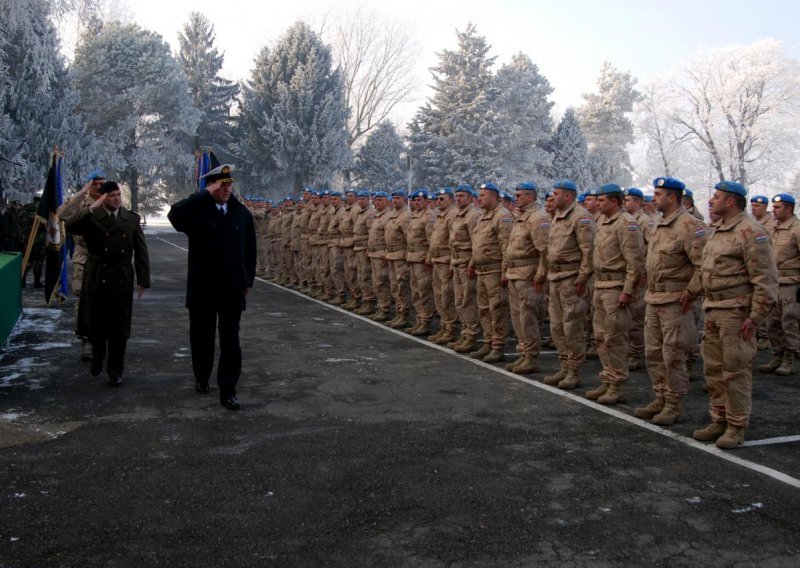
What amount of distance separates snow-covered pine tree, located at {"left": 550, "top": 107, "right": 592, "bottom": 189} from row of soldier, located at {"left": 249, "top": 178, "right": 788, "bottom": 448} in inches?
1437

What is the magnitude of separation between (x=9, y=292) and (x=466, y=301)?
6009mm

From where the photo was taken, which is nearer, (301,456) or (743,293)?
(301,456)

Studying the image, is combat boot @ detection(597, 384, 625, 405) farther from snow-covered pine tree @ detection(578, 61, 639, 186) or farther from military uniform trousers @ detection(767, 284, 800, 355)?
snow-covered pine tree @ detection(578, 61, 639, 186)

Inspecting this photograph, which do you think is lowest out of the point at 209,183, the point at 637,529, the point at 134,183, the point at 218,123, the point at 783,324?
the point at 637,529

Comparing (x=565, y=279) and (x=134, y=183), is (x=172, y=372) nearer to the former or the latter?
(x=565, y=279)

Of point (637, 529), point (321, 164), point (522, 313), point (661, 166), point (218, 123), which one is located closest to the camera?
point (637, 529)

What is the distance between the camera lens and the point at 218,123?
2055 inches

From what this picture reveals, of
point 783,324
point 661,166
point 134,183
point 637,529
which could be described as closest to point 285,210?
point 783,324

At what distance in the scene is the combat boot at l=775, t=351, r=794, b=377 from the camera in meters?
8.44

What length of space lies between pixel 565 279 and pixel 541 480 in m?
3.38

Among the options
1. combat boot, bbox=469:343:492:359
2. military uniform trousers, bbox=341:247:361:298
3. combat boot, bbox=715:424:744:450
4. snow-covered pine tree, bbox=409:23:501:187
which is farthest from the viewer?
snow-covered pine tree, bbox=409:23:501:187

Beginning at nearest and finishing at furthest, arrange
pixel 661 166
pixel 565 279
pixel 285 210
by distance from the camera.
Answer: pixel 565 279 < pixel 285 210 < pixel 661 166

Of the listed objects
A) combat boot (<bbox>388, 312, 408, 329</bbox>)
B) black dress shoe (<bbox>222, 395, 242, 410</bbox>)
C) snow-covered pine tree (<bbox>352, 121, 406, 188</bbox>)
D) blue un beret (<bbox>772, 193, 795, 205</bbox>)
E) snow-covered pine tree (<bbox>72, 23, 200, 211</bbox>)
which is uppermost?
snow-covered pine tree (<bbox>72, 23, 200, 211</bbox>)

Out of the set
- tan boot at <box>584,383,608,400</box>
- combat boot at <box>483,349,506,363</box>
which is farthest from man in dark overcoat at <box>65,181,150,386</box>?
tan boot at <box>584,383,608,400</box>
